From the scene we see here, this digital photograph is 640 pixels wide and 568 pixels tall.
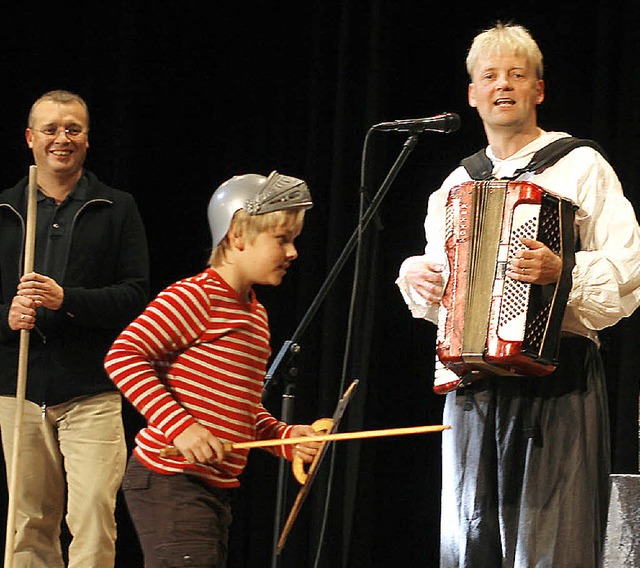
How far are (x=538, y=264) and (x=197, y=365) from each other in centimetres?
82

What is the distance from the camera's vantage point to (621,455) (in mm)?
3457

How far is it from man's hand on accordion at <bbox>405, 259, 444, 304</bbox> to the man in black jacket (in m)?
0.88

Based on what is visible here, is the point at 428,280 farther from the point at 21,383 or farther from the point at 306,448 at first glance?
the point at 21,383

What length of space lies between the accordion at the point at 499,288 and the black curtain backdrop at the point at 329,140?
925mm

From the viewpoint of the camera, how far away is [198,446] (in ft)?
6.66

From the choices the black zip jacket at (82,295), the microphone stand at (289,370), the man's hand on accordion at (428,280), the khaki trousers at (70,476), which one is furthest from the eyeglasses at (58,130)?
the man's hand on accordion at (428,280)

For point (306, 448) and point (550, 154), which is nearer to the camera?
point (306, 448)

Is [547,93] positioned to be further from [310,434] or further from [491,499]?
[310,434]

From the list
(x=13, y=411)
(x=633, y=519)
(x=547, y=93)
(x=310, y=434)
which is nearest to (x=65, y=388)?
(x=13, y=411)

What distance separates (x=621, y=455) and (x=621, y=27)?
1.37 m

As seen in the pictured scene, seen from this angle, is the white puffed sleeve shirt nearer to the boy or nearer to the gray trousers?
the gray trousers

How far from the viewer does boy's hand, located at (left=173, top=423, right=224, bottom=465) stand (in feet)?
6.66

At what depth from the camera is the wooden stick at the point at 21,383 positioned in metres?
2.85

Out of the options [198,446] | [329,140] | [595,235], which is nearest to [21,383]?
[198,446]
